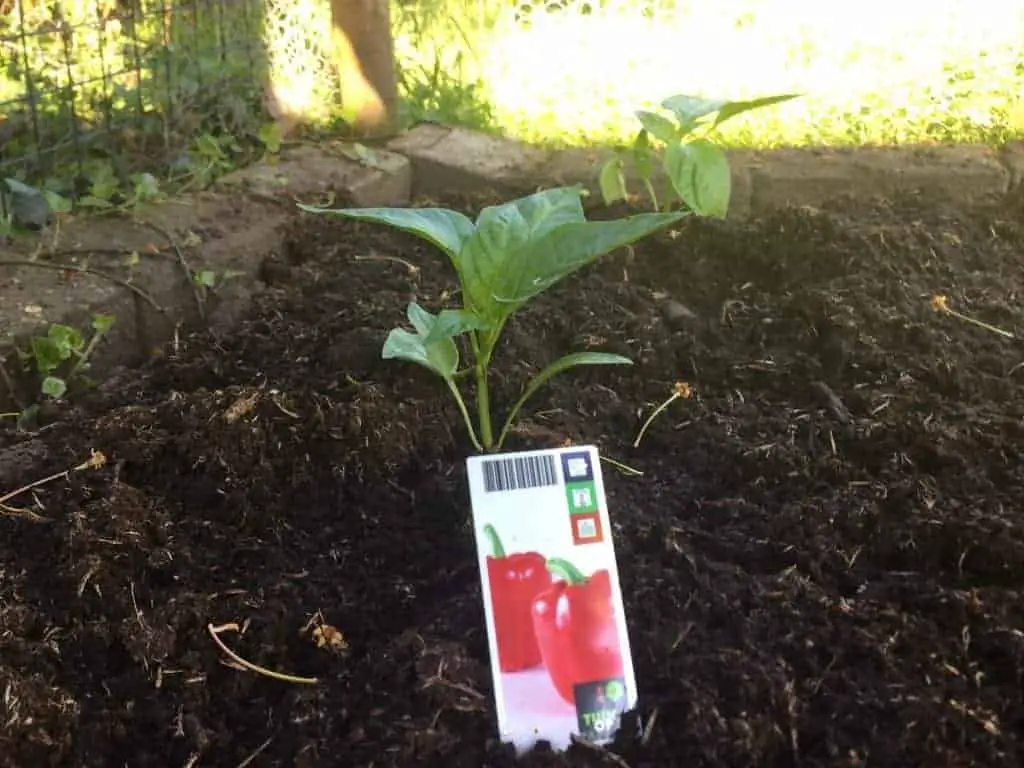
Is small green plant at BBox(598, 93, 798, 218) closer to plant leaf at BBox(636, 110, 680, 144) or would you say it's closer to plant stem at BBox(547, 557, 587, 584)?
plant leaf at BBox(636, 110, 680, 144)

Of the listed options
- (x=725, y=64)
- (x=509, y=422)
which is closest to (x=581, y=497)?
(x=509, y=422)

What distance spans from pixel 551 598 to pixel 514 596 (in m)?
0.03

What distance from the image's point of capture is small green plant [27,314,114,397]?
1429mm

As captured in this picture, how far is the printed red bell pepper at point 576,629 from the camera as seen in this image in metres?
0.91

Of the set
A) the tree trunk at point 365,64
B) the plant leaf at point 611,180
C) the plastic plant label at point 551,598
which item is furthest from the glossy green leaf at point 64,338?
the tree trunk at point 365,64

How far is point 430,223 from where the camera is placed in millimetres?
1076

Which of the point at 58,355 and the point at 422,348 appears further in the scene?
the point at 58,355

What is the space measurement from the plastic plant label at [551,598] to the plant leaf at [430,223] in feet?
0.79

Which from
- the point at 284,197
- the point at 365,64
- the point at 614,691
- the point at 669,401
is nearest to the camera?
the point at 614,691

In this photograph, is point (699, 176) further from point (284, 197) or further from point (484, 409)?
point (284, 197)

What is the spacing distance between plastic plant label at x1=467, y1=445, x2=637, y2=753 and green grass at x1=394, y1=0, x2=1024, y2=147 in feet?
5.07

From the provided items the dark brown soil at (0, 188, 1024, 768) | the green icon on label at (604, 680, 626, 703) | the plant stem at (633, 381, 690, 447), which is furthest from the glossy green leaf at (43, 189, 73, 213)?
the green icon on label at (604, 680, 626, 703)

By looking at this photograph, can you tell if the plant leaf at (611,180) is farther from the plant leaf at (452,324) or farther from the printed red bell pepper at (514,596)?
the printed red bell pepper at (514,596)

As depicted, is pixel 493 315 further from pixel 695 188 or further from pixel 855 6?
pixel 855 6
